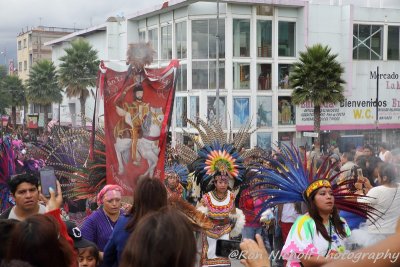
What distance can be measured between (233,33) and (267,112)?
4745 mm

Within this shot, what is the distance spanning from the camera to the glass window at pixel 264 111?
30.3 metres

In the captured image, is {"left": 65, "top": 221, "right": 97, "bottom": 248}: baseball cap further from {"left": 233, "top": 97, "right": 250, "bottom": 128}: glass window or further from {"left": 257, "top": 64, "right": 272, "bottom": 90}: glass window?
{"left": 257, "top": 64, "right": 272, "bottom": 90}: glass window

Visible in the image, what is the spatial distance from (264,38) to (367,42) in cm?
692

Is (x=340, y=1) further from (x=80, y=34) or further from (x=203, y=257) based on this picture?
(x=203, y=257)

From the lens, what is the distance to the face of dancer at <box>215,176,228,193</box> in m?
7.16

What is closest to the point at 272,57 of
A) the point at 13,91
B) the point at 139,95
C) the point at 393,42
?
the point at 393,42

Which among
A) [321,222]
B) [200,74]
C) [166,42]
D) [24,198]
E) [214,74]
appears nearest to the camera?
[321,222]

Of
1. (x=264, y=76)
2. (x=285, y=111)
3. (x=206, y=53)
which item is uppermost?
(x=206, y=53)

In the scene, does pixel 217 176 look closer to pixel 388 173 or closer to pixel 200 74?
pixel 388 173

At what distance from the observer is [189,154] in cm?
895

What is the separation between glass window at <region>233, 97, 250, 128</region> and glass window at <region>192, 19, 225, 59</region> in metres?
2.56

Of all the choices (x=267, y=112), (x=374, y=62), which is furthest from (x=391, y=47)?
(x=267, y=112)

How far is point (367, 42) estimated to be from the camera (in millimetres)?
32688

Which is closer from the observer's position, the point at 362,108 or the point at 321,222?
the point at 321,222
